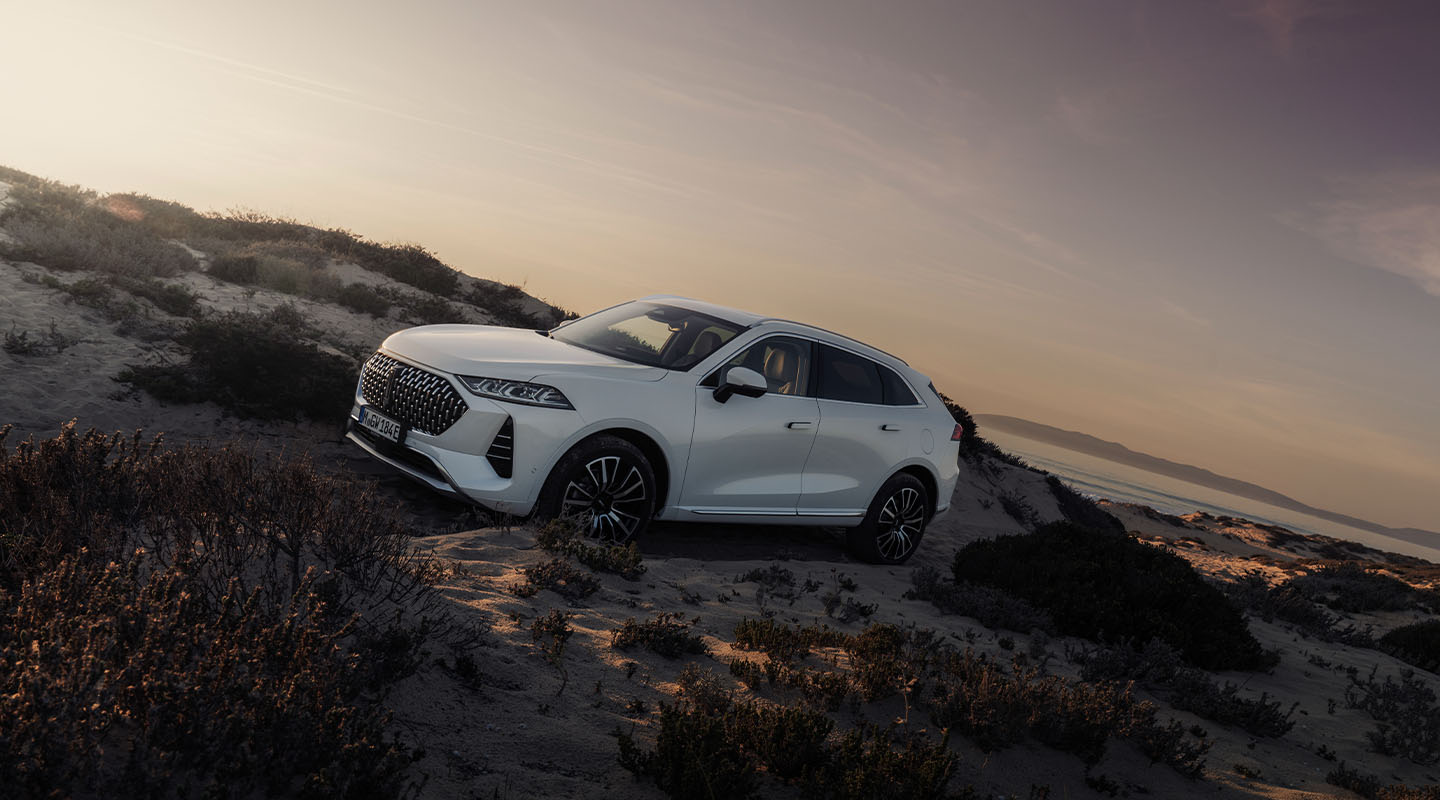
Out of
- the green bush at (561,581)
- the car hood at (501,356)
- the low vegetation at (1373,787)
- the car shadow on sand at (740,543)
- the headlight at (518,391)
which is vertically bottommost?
the car shadow on sand at (740,543)

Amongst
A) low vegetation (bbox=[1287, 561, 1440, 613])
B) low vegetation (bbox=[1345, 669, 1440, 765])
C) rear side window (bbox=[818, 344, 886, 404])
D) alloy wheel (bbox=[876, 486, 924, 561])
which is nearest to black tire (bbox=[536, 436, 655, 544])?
rear side window (bbox=[818, 344, 886, 404])

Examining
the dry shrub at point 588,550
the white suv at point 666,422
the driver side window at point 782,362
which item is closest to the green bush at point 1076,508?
the white suv at point 666,422

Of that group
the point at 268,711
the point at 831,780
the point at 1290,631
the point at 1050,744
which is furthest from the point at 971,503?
the point at 268,711

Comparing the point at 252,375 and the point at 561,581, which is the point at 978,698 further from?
the point at 252,375

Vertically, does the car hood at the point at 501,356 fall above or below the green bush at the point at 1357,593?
above

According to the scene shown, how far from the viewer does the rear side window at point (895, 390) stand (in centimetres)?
855

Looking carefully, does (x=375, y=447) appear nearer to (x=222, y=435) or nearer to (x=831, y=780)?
(x=222, y=435)

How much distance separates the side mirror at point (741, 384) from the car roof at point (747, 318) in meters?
0.85

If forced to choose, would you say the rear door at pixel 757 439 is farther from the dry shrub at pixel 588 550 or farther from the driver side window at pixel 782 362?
the dry shrub at pixel 588 550

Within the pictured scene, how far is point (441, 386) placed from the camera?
6.25m

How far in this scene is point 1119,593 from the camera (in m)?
7.35

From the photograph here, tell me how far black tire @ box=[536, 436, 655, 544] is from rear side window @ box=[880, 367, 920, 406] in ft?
9.61

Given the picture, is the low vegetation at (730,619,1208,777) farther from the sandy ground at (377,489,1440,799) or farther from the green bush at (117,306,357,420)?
the green bush at (117,306,357,420)

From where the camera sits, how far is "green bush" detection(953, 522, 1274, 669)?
7043mm
